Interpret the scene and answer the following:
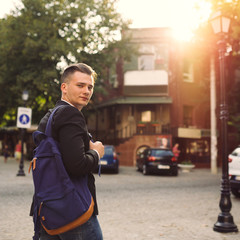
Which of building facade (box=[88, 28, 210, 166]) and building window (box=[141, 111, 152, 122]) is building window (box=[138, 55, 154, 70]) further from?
building window (box=[141, 111, 152, 122])

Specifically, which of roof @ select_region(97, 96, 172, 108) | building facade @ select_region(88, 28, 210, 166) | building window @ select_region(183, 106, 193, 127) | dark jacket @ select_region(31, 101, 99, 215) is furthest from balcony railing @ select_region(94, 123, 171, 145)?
dark jacket @ select_region(31, 101, 99, 215)

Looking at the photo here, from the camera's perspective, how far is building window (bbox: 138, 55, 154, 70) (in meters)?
29.4

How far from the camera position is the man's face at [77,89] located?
244 cm

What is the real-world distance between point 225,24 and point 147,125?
20.9 meters

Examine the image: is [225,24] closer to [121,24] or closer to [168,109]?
[121,24]

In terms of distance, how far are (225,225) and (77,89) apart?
509cm

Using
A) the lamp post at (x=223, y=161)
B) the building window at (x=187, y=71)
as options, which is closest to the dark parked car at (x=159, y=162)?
the building window at (x=187, y=71)

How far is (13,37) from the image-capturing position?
24.4 metres

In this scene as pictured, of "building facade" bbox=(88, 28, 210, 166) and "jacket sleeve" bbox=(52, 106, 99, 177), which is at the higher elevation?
"building facade" bbox=(88, 28, 210, 166)

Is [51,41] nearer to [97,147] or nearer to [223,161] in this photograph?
[223,161]

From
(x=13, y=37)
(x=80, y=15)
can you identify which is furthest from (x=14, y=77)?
(x=80, y=15)

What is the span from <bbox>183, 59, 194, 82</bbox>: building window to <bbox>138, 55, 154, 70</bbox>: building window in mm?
2796

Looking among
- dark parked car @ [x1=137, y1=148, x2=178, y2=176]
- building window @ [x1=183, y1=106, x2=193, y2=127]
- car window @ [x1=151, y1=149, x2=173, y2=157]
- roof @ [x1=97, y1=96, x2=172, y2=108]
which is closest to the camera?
dark parked car @ [x1=137, y1=148, x2=178, y2=176]

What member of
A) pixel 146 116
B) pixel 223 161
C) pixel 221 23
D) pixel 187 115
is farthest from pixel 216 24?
pixel 146 116
